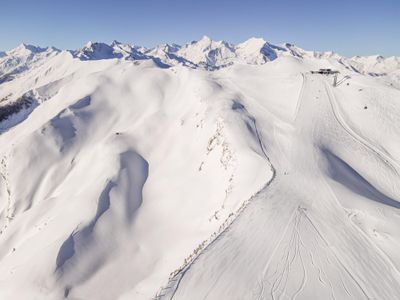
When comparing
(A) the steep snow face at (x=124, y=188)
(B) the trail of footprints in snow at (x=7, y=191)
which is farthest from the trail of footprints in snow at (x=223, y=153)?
(B) the trail of footprints in snow at (x=7, y=191)

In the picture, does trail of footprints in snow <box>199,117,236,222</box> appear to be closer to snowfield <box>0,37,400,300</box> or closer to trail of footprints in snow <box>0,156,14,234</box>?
snowfield <box>0,37,400,300</box>

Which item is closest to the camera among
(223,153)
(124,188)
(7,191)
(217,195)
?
(217,195)

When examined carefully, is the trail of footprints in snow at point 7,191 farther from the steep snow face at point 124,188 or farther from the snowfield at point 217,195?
the snowfield at point 217,195

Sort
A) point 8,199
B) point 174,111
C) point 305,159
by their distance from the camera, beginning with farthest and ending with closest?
point 174,111
point 8,199
point 305,159

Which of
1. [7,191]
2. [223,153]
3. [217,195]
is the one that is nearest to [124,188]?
[223,153]

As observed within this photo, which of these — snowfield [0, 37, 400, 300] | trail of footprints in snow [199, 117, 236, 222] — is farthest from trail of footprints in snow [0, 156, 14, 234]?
trail of footprints in snow [199, 117, 236, 222]

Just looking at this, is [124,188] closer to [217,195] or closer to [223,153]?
[223,153]

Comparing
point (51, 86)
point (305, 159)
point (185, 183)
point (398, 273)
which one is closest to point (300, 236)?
point (398, 273)

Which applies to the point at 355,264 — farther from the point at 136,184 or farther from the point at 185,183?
the point at 136,184
